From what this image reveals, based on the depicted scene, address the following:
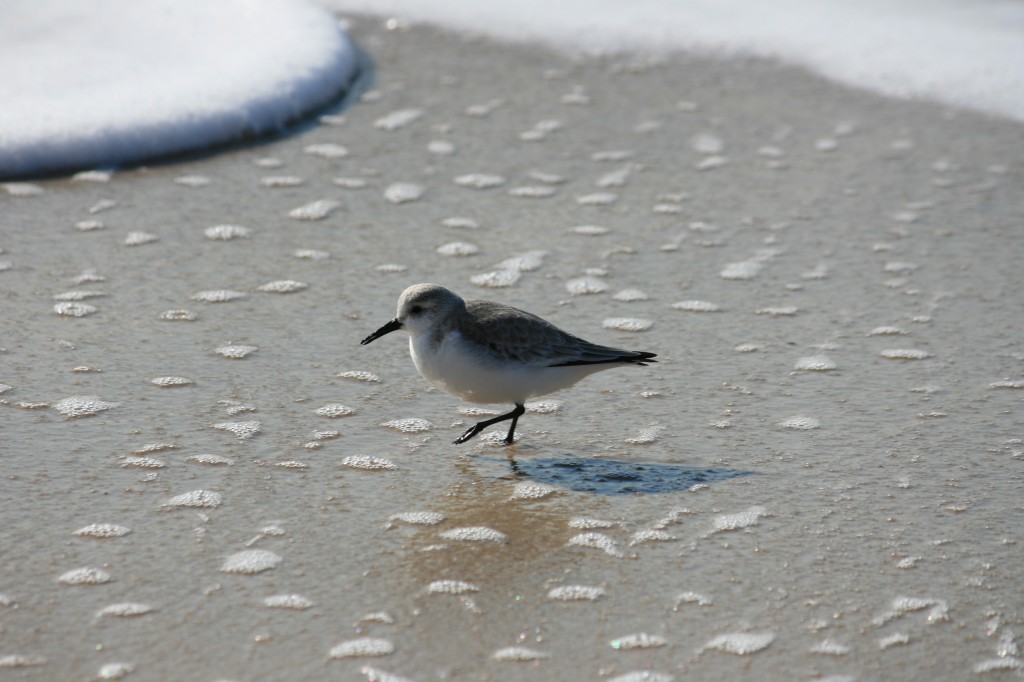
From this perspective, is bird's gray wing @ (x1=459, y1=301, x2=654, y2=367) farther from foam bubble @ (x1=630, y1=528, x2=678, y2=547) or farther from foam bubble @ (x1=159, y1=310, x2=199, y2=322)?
foam bubble @ (x1=159, y1=310, x2=199, y2=322)

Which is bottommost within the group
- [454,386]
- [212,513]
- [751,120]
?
[212,513]

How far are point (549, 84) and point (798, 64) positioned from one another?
6.08 feet

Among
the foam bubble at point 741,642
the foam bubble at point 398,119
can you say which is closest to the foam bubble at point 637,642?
the foam bubble at point 741,642

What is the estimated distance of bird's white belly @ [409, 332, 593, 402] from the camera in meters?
4.04

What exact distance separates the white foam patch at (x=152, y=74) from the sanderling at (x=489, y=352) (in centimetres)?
327

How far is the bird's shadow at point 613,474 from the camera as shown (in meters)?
3.90

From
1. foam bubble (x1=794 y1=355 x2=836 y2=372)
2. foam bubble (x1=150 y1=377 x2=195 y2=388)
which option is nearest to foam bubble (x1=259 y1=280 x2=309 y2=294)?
foam bubble (x1=150 y1=377 x2=195 y2=388)

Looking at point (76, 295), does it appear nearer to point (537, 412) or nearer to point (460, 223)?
point (460, 223)

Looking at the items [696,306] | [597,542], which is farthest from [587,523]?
[696,306]

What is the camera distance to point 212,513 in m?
3.62

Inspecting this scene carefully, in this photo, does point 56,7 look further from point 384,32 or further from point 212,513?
point 212,513

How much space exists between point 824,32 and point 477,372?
5992 mm

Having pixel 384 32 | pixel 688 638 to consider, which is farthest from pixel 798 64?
pixel 688 638

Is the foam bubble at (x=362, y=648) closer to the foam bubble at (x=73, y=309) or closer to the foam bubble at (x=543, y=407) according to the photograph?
the foam bubble at (x=543, y=407)
